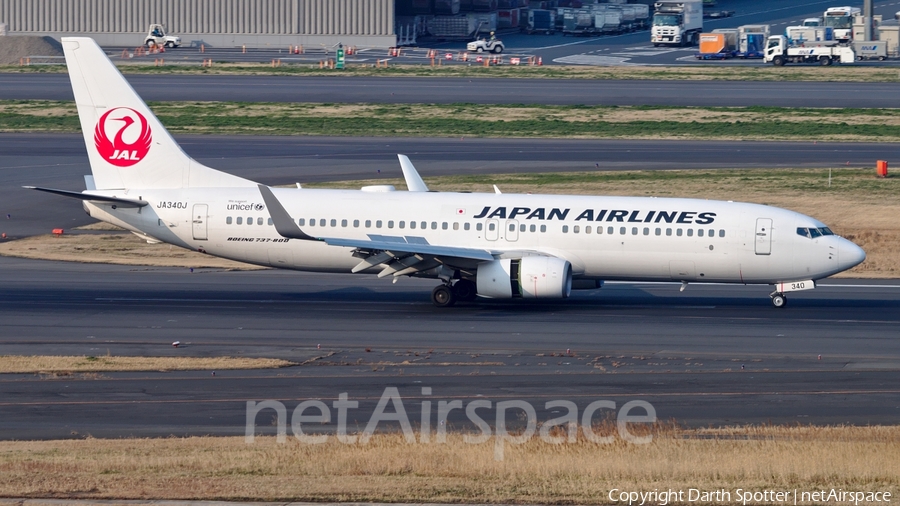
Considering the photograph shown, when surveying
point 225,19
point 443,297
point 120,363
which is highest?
point 225,19

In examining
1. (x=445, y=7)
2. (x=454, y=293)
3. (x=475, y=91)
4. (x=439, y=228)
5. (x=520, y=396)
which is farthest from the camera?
(x=445, y=7)

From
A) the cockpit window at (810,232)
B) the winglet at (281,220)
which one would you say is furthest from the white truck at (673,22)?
the winglet at (281,220)

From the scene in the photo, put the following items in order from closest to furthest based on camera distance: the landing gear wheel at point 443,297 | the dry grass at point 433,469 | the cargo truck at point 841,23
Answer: the dry grass at point 433,469 → the landing gear wheel at point 443,297 → the cargo truck at point 841,23

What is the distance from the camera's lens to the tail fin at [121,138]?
40.1 m

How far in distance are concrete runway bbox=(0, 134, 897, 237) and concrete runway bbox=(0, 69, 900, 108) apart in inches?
636

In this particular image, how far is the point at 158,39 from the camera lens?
449ft

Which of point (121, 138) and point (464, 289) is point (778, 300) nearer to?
point (464, 289)

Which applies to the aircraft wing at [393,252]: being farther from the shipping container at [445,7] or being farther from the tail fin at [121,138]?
the shipping container at [445,7]

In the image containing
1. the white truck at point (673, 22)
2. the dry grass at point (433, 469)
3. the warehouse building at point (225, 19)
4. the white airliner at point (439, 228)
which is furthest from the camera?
the white truck at point (673, 22)

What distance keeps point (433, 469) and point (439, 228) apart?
19.7 m

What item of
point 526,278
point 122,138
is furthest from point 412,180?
point 122,138

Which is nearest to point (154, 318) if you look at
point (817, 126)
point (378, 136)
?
point (378, 136)

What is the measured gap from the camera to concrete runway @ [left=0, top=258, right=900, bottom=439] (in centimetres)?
2592

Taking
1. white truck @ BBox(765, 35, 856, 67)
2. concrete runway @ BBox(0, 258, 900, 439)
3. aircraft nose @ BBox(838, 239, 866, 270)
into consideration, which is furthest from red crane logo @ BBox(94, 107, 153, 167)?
white truck @ BBox(765, 35, 856, 67)
